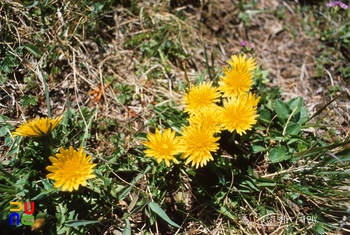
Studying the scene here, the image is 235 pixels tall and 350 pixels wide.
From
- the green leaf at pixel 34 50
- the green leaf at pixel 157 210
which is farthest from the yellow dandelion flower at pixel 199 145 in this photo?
the green leaf at pixel 34 50

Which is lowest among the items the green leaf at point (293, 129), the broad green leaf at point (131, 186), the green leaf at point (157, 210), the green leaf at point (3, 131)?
the green leaf at point (157, 210)

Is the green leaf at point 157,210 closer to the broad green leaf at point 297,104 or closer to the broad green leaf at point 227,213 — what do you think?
the broad green leaf at point 227,213

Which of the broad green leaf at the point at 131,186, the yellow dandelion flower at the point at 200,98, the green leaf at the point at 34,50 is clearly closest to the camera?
the broad green leaf at the point at 131,186

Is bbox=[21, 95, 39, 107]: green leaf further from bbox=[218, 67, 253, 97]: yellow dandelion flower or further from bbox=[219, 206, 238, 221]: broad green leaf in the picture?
bbox=[219, 206, 238, 221]: broad green leaf

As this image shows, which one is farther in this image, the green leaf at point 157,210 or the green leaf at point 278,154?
the green leaf at point 278,154

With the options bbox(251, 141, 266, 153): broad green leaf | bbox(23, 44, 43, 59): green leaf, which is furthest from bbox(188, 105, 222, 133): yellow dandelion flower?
bbox(23, 44, 43, 59): green leaf

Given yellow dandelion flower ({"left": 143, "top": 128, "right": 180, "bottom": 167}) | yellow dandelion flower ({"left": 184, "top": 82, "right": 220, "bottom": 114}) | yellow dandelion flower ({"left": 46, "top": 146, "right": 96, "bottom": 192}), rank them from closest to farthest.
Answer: yellow dandelion flower ({"left": 46, "top": 146, "right": 96, "bottom": 192}), yellow dandelion flower ({"left": 143, "top": 128, "right": 180, "bottom": 167}), yellow dandelion flower ({"left": 184, "top": 82, "right": 220, "bottom": 114})

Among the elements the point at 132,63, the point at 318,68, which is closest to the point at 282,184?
the point at 318,68
